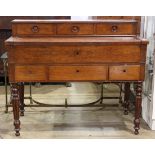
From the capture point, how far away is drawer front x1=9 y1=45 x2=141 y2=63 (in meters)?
1.95

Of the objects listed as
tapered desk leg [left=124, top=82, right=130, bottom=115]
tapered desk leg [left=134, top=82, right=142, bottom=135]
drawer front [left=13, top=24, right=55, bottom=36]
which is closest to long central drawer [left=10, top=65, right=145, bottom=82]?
tapered desk leg [left=134, top=82, right=142, bottom=135]

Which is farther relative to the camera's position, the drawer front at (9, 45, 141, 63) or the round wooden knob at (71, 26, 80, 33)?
the round wooden knob at (71, 26, 80, 33)

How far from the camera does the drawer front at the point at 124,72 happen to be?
1996 mm

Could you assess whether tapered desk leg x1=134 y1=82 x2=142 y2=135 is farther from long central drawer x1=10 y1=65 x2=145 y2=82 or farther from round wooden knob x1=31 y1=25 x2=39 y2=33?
round wooden knob x1=31 y1=25 x2=39 y2=33

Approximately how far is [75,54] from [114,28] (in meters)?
0.45

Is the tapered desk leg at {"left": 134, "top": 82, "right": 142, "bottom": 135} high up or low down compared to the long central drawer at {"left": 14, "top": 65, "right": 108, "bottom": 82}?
down

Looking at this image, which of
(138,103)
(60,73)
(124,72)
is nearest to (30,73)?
(60,73)

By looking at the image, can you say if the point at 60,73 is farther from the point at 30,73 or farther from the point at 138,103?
the point at 138,103

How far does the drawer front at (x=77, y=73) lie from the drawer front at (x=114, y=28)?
360mm

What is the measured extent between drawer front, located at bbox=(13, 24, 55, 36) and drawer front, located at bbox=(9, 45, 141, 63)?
0.93 feet

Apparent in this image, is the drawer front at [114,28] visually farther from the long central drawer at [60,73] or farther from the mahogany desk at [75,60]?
the long central drawer at [60,73]

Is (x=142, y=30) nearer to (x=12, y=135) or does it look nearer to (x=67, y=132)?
(x=67, y=132)

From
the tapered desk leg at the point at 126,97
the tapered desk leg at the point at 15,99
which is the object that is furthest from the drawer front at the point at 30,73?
the tapered desk leg at the point at 126,97

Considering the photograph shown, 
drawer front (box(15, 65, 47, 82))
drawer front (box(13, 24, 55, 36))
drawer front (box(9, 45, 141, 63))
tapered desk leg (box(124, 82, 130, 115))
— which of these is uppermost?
drawer front (box(13, 24, 55, 36))
